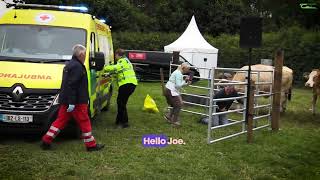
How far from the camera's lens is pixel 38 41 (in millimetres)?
9789

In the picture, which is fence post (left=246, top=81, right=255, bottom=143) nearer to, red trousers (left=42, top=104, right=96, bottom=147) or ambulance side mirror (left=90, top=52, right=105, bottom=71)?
ambulance side mirror (left=90, top=52, right=105, bottom=71)

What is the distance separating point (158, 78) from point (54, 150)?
17973mm

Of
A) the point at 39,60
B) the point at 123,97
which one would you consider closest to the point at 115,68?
the point at 123,97

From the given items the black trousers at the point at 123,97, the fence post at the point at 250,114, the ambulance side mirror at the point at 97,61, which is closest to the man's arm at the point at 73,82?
the ambulance side mirror at the point at 97,61

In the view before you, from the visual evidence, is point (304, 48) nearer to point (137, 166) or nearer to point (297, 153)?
point (297, 153)

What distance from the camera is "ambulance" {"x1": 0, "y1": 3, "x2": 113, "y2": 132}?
8633mm

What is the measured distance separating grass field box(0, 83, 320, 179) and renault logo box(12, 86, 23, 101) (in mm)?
852

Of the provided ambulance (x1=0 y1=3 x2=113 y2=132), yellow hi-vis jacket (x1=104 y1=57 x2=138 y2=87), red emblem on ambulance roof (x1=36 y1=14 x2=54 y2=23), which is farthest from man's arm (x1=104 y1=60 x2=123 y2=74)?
red emblem on ambulance roof (x1=36 y1=14 x2=54 y2=23)

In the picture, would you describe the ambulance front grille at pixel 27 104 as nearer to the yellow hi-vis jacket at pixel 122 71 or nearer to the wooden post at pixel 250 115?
the yellow hi-vis jacket at pixel 122 71

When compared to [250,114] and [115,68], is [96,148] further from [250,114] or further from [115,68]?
[250,114]

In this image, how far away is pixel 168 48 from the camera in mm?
30359

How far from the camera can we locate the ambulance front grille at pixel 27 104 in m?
8.62

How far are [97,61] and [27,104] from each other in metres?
1.82

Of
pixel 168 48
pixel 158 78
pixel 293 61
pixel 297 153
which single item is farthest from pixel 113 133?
pixel 293 61
